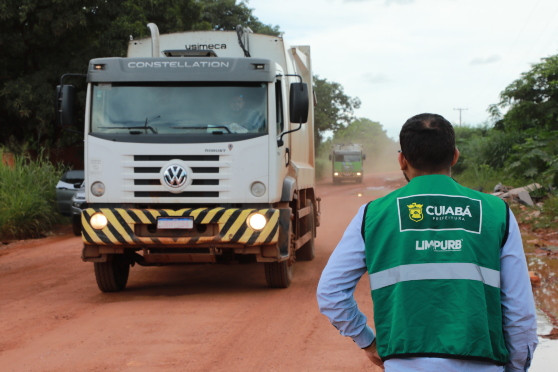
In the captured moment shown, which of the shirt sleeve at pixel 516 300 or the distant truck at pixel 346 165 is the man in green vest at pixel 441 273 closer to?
the shirt sleeve at pixel 516 300

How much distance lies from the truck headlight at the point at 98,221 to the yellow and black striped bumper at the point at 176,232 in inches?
1.4

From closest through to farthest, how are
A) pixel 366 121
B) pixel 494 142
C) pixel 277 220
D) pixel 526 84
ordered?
1. pixel 277 220
2. pixel 526 84
3. pixel 494 142
4. pixel 366 121

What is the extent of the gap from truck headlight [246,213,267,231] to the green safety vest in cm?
606

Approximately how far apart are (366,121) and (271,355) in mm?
130294

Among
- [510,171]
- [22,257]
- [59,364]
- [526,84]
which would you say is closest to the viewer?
[59,364]

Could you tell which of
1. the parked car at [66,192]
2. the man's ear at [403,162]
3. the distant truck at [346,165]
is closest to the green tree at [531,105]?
the parked car at [66,192]

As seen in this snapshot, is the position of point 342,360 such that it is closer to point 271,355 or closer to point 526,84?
point 271,355

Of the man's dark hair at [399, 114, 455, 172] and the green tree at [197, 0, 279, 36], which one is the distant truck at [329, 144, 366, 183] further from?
the man's dark hair at [399, 114, 455, 172]

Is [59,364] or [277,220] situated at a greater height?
[277,220]

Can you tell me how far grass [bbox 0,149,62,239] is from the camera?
1612cm

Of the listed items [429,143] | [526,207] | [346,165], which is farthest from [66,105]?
[346,165]

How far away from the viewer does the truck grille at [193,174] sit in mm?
8570

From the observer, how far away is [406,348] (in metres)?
2.40

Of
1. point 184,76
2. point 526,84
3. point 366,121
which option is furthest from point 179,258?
point 366,121
